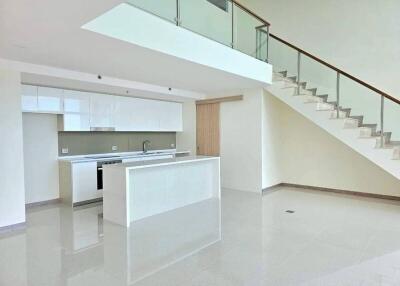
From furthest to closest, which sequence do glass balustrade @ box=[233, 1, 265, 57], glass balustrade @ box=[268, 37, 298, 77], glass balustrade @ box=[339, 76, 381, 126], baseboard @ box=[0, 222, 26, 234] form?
glass balustrade @ box=[268, 37, 298, 77] < glass balustrade @ box=[233, 1, 265, 57] < glass balustrade @ box=[339, 76, 381, 126] < baseboard @ box=[0, 222, 26, 234]

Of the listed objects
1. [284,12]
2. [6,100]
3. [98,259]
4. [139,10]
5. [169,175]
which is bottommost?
[98,259]

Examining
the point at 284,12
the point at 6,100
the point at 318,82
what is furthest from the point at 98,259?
the point at 284,12

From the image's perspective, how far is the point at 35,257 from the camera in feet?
10.3

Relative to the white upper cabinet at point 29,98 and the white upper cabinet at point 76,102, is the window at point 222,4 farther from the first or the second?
the white upper cabinet at point 29,98

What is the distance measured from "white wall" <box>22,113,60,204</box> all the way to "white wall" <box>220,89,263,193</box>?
12.5 feet

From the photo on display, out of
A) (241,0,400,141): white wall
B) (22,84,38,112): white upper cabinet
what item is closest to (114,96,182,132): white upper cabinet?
(22,84,38,112): white upper cabinet

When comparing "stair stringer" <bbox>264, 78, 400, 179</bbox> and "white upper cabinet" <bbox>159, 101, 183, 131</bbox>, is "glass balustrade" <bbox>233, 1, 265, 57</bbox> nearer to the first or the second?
"stair stringer" <bbox>264, 78, 400, 179</bbox>

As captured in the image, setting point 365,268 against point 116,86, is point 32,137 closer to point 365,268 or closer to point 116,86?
point 116,86

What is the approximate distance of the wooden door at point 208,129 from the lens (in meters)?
7.20

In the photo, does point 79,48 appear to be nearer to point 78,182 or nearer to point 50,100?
point 50,100

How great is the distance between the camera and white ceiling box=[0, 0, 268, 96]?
96.8 inches

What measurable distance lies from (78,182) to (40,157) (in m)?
0.92

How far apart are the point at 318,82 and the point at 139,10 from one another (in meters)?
4.18

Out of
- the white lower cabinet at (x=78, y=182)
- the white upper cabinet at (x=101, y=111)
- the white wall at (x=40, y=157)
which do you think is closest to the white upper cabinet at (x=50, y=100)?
the white wall at (x=40, y=157)
